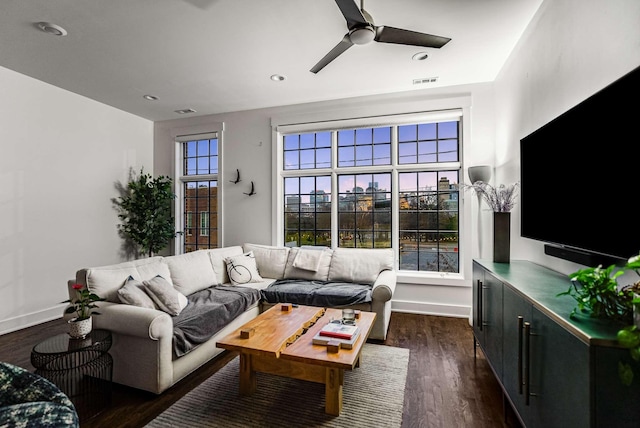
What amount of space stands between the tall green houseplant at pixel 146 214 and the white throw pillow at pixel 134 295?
2.46 metres

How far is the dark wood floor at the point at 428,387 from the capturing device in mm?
1897

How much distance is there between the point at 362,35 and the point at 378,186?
7.85 ft

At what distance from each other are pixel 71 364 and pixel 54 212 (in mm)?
2866

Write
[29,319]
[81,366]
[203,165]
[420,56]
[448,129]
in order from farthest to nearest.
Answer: [203,165] → [448,129] → [29,319] → [420,56] → [81,366]

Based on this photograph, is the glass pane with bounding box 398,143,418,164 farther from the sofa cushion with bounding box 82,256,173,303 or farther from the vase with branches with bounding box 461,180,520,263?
the sofa cushion with bounding box 82,256,173,303

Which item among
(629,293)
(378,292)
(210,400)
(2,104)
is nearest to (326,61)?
(378,292)

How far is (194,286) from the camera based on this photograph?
10.4 ft

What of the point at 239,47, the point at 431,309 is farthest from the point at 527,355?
the point at 239,47

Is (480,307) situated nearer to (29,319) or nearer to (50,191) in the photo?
(29,319)

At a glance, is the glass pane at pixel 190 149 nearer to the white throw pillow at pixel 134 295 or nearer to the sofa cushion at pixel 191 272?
the sofa cushion at pixel 191 272

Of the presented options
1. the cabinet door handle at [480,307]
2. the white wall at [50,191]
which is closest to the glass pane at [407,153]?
the cabinet door handle at [480,307]

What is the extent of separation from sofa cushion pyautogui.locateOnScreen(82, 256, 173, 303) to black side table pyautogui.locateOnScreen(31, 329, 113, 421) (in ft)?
1.04

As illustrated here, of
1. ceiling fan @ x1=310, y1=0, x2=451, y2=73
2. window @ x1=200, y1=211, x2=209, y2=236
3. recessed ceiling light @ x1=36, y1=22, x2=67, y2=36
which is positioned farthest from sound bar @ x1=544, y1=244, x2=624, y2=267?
window @ x1=200, y1=211, x2=209, y2=236

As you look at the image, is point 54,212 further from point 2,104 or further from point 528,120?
point 528,120
